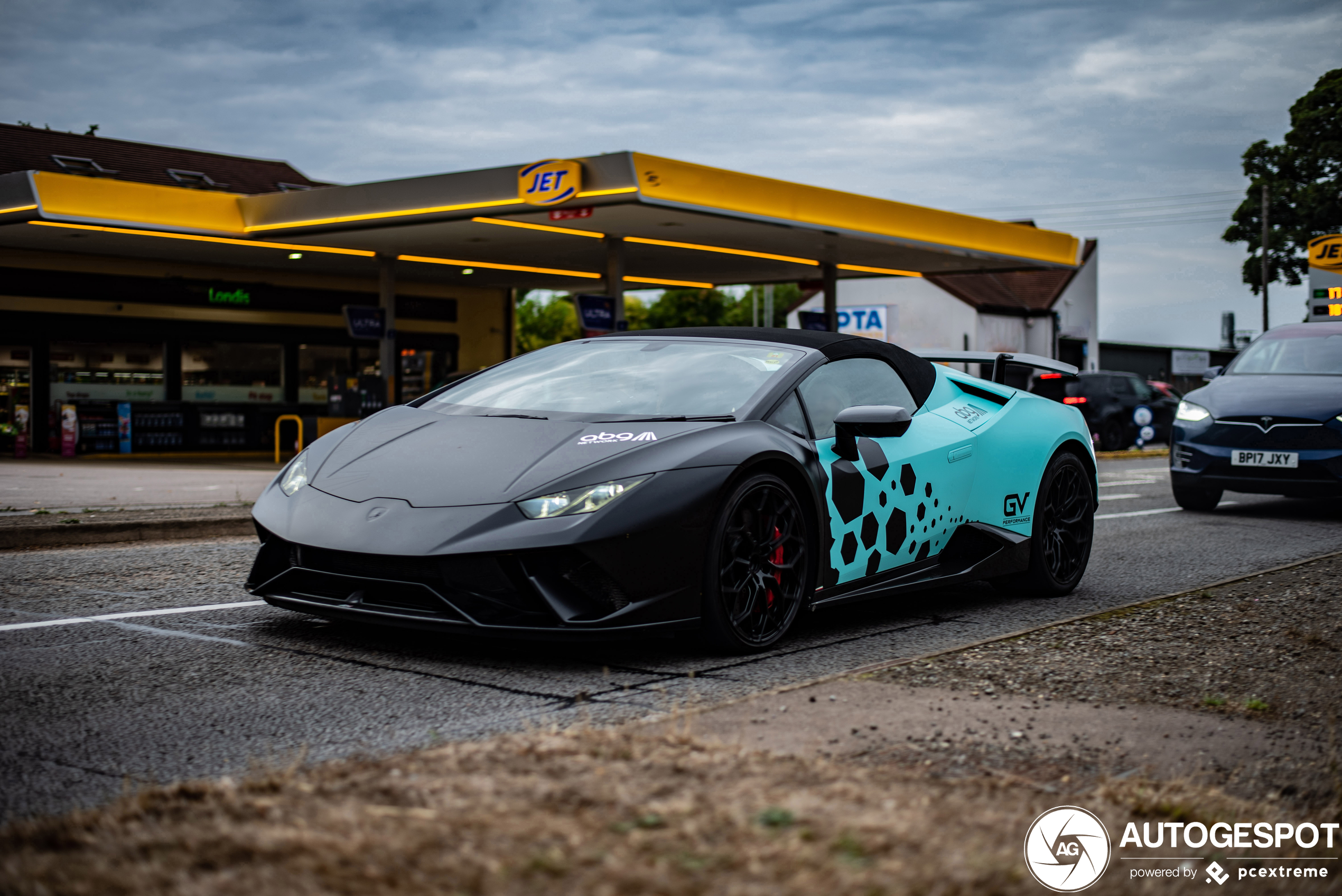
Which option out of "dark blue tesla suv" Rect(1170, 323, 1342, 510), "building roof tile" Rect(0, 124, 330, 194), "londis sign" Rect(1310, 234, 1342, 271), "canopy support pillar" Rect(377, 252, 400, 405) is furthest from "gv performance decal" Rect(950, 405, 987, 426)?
"building roof tile" Rect(0, 124, 330, 194)

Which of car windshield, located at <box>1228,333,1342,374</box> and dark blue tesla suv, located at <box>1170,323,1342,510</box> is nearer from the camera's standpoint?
dark blue tesla suv, located at <box>1170,323,1342,510</box>

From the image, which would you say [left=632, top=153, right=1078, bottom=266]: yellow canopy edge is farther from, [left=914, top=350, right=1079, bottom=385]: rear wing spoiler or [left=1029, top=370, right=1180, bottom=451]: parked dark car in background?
[left=914, top=350, right=1079, bottom=385]: rear wing spoiler

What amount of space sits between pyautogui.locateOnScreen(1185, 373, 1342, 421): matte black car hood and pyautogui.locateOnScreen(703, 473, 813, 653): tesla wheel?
7.29m

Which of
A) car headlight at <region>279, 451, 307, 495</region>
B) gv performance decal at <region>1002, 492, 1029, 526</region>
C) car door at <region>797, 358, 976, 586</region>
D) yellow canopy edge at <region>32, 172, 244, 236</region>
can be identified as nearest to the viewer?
car headlight at <region>279, 451, 307, 495</region>

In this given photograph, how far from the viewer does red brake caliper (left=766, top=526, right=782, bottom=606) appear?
15.8ft

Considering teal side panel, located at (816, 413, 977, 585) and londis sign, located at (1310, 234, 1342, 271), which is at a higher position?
londis sign, located at (1310, 234, 1342, 271)

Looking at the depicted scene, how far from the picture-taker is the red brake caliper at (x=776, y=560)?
4.81 metres

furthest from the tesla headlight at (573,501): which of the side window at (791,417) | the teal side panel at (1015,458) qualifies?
the teal side panel at (1015,458)

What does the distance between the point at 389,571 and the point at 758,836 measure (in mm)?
2311

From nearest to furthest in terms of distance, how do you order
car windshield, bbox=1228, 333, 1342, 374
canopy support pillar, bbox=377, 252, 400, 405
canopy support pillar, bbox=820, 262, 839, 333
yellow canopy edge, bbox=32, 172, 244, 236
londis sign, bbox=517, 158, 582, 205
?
1. car windshield, bbox=1228, 333, 1342, 374
2. londis sign, bbox=517, 158, 582, 205
3. yellow canopy edge, bbox=32, 172, 244, 236
4. canopy support pillar, bbox=377, 252, 400, 405
5. canopy support pillar, bbox=820, 262, 839, 333

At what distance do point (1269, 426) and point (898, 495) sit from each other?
261 inches

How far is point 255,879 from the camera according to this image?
6.95ft

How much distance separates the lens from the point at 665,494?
4.41 m

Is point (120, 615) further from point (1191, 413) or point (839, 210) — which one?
point (839, 210)
